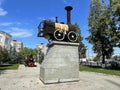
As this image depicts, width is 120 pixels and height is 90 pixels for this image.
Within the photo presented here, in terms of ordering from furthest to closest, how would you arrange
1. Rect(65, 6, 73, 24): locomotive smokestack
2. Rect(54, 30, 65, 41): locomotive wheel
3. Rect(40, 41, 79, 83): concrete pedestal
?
1. Rect(65, 6, 73, 24): locomotive smokestack
2. Rect(54, 30, 65, 41): locomotive wheel
3. Rect(40, 41, 79, 83): concrete pedestal

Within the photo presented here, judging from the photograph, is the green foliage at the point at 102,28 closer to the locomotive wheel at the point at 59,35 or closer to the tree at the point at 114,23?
the tree at the point at 114,23

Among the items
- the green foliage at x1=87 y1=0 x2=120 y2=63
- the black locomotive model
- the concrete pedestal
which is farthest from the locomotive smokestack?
Result: the green foliage at x1=87 y1=0 x2=120 y2=63

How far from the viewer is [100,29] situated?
28516mm

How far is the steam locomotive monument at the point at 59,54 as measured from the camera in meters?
11.7

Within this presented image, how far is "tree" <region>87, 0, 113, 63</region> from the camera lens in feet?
91.5

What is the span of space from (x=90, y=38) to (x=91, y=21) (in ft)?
10.6

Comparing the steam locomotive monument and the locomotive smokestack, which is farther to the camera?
the locomotive smokestack

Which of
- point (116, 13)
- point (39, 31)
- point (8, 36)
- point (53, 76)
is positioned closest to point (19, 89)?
point (53, 76)

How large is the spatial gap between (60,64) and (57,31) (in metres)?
2.52

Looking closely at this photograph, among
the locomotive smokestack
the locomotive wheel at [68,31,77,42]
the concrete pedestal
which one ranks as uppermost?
the locomotive smokestack

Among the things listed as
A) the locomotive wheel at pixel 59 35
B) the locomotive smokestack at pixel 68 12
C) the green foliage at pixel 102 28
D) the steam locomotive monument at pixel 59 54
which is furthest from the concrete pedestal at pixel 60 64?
the green foliage at pixel 102 28

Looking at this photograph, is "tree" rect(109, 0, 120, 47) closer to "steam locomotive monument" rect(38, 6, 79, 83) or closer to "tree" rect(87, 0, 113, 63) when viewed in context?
"tree" rect(87, 0, 113, 63)

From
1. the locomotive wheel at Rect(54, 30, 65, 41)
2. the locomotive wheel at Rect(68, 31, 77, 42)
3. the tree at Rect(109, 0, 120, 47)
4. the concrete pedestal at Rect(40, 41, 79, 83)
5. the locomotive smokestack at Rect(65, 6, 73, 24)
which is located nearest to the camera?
the concrete pedestal at Rect(40, 41, 79, 83)

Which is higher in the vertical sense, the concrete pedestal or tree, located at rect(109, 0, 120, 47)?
tree, located at rect(109, 0, 120, 47)
